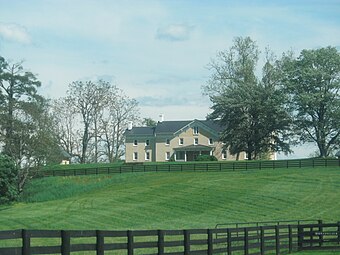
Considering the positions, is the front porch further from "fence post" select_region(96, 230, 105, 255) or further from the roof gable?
"fence post" select_region(96, 230, 105, 255)

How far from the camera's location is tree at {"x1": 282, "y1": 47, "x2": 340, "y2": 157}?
317 ft

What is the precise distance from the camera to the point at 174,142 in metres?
127

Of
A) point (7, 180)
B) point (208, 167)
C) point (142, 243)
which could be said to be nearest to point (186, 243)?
point (142, 243)

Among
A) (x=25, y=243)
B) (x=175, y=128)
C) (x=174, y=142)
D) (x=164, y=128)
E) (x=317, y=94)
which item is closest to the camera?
(x=25, y=243)

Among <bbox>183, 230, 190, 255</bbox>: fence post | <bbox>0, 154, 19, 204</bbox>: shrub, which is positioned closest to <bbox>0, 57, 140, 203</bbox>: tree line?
<bbox>0, 154, 19, 204</bbox>: shrub

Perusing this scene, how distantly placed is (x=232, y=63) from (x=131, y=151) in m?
31.6

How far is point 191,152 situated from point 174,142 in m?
5.03

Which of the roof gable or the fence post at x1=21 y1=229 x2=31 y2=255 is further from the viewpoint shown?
the roof gable

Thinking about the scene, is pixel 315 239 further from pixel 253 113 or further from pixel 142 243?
pixel 253 113

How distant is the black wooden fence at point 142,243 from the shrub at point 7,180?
4899 centimetres

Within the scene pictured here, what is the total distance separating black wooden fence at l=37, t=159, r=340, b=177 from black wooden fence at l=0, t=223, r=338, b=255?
5289 centimetres

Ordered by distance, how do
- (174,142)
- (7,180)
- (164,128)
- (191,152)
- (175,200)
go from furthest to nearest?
(164,128) < (174,142) < (191,152) < (7,180) < (175,200)

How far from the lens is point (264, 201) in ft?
198

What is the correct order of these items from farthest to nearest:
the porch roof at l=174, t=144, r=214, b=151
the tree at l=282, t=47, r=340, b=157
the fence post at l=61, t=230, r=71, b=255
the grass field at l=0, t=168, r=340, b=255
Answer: the porch roof at l=174, t=144, r=214, b=151, the tree at l=282, t=47, r=340, b=157, the grass field at l=0, t=168, r=340, b=255, the fence post at l=61, t=230, r=71, b=255
